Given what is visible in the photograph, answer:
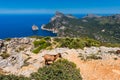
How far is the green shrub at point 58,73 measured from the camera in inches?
885

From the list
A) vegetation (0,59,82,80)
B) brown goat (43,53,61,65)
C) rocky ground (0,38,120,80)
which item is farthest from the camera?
brown goat (43,53,61,65)

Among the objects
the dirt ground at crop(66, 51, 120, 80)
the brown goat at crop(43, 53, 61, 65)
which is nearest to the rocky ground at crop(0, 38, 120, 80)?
the dirt ground at crop(66, 51, 120, 80)

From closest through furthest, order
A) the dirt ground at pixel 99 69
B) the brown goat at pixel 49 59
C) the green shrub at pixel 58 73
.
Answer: the green shrub at pixel 58 73 → the dirt ground at pixel 99 69 → the brown goat at pixel 49 59

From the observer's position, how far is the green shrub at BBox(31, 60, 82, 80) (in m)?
22.5

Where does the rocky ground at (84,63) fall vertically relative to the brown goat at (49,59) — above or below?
below

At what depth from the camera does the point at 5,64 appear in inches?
1248

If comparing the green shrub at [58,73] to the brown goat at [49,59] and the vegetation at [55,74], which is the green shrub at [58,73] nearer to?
the vegetation at [55,74]

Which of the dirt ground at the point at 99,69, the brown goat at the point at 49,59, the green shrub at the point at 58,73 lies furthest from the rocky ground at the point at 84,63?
the green shrub at the point at 58,73

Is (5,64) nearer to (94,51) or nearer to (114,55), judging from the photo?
(94,51)

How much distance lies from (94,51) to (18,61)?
411 inches

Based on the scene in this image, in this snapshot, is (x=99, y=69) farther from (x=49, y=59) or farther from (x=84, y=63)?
(x=49, y=59)

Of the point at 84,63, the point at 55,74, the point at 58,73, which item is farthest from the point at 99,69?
the point at 55,74

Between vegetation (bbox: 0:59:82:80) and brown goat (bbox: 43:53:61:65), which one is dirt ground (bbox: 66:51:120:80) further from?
brown goat (bbox: 43:53:61:65)

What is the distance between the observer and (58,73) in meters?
23.1
